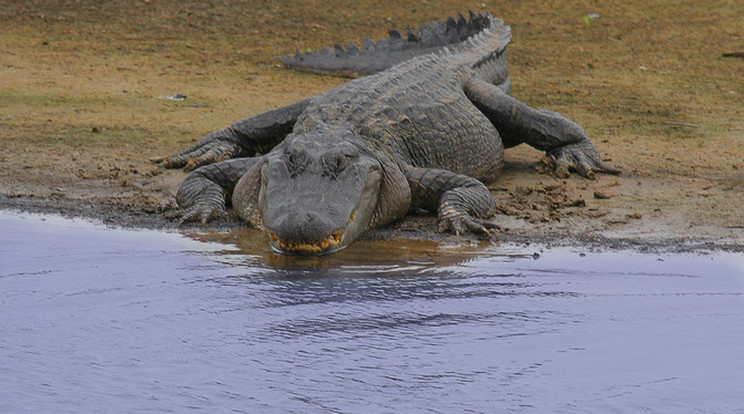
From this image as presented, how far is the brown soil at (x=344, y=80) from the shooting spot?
6625mm

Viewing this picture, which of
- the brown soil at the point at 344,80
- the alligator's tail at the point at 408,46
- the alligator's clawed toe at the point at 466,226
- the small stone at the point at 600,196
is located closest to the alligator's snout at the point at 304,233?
the brown soil at the point at 344,80

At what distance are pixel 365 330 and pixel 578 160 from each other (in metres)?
3.82

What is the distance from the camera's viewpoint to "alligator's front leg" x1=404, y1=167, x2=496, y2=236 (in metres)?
6.13

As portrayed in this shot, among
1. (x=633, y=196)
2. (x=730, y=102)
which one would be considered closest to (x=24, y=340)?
(x=633, y=196)

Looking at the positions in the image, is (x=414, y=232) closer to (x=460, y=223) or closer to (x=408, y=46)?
(x=460, y=223)

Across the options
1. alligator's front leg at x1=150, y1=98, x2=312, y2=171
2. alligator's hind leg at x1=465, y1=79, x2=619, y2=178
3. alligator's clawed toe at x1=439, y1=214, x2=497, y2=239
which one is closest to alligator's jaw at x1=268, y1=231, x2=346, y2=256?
alligator's clawed toe at x1=439, y1=214, x2=497, y2=239

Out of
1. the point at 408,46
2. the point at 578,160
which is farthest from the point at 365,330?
the point at 408,46

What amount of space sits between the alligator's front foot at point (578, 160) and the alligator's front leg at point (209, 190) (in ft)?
7.96

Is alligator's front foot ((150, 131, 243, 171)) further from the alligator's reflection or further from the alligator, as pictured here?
the alligator's reflection

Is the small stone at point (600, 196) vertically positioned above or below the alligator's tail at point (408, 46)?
below

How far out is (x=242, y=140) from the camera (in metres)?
7.69

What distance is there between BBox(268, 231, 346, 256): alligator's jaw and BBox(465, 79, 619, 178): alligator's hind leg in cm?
265

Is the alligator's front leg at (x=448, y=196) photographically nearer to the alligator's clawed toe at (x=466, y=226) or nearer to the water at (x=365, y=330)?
the alligator's clawed toe at (x=466, y=226)

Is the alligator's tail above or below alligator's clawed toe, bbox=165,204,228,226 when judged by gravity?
above
